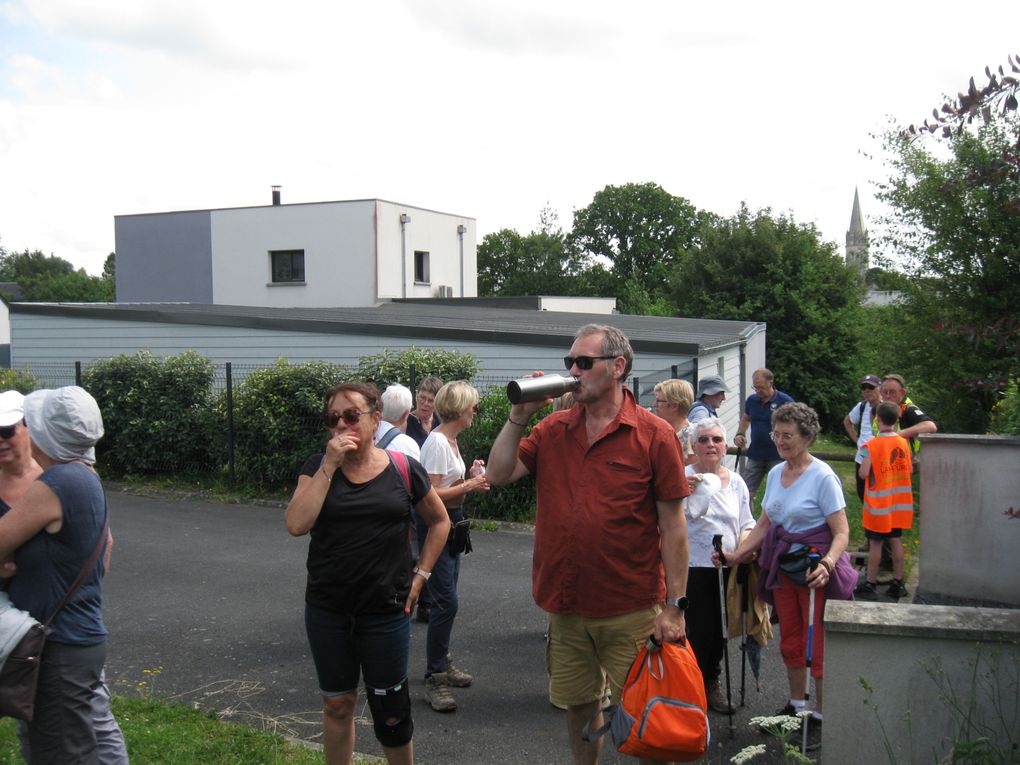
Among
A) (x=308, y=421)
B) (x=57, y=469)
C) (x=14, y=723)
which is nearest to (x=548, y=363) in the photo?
(x=308, y=421)

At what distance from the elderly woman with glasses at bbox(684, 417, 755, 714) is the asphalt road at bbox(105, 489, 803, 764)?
1.55ft

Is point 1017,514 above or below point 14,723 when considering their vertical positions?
above

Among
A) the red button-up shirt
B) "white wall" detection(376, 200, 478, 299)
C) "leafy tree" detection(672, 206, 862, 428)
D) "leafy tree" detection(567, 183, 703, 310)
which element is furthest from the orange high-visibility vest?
"leafy tree" detection(567, 183, 703, 310)

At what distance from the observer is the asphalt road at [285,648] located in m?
5.11

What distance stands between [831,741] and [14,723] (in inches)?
159

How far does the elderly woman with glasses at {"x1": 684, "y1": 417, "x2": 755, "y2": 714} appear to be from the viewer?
5215mm

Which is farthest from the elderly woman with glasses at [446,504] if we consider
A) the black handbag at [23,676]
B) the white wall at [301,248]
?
the white wall at [301,248]

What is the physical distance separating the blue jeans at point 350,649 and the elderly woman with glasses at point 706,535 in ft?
6.39

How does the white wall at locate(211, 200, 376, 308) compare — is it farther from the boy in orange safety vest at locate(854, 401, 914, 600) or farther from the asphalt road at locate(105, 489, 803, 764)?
the boy in orange safety vest at locate(854, 401, 914, 600)

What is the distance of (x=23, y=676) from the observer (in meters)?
3.30

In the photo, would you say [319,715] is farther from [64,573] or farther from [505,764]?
[64,573]

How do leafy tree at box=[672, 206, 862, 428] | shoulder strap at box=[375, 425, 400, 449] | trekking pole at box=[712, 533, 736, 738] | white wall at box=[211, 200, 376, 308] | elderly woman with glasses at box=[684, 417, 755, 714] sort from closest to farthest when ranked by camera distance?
1. trekking pole at box=[712, 533, 736, 738]
2. elderly woman with glasses at box=[684, 417, 755, 714]
3. shoulder strap at box=[375, 425, 400, 449]
4. leafy tree at box=[672, 206, 862, 428]
5. white wall at box=[211, 200, 376, 308]

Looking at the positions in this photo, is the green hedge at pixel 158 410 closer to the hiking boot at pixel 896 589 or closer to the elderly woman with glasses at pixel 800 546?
the hiking boot at pixel 896 589

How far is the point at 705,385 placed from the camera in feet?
23.9
